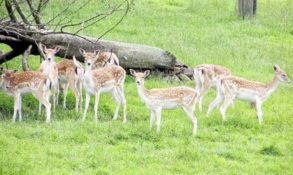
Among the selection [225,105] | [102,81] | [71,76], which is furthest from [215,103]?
[71,76]

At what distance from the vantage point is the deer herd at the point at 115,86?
13648 millimetres

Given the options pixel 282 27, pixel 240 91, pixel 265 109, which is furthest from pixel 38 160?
pixel 282 27

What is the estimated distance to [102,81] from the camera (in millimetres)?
14523

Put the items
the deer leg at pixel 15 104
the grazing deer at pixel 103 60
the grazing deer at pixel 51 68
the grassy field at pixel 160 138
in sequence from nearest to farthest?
the grassy field at pixel 160 138
the deer leg at pixel 15 104
the grazing deer at pixel 51 68
the grazing deer at pixel 103 60

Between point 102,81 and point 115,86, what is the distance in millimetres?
356

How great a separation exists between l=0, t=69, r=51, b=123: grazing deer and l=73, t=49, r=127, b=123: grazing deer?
2.48ft

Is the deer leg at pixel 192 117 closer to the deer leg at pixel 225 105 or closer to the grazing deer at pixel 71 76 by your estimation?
the deer leg at pixel 225 105

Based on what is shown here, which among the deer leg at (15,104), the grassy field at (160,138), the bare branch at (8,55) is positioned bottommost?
the grassy field at (160,138)

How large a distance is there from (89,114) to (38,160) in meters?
3.22

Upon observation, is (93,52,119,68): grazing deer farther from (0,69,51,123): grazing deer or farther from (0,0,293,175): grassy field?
(0,69,51,123): grazing deer

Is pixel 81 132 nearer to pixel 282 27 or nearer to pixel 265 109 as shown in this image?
pixel 265 109

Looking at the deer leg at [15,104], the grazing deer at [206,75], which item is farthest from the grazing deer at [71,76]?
the grazing deer at [206,75]

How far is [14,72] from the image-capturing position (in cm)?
1473

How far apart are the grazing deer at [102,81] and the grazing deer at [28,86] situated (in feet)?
2.48
